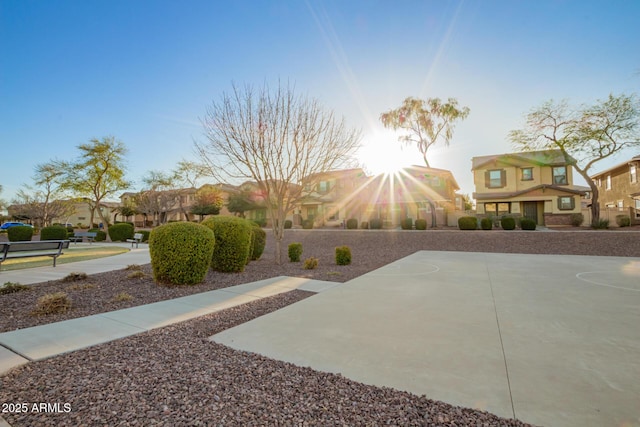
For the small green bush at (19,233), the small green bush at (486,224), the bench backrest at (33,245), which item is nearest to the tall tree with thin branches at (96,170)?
the small green bush at (19,233)

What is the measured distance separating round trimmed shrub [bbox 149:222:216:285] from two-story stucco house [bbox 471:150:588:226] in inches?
975

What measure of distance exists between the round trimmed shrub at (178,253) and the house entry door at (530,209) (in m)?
26.7

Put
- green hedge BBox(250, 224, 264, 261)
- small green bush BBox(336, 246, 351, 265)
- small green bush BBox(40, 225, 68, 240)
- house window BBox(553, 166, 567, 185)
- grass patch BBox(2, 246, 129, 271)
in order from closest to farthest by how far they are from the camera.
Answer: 1. grass patch BBox(2, 246, 129, 271)
2. small green bush BBox(336, 246, 351, 265)
3. green hedge BBox(250, 224, 264, 261)
4. small green bush BBox(40, 225, 68, 240)
5. house window BBox(553, 166, 567, 185)

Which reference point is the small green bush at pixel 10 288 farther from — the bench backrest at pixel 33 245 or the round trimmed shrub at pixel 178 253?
the bench backrest at pixel 33 245

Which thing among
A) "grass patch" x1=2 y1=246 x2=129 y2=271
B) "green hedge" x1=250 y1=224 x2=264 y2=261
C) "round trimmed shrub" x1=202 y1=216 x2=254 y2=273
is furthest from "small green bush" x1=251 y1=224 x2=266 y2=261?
"grass patch" x1=2 y1=246 x2=129 y2=271

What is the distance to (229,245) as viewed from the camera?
8.31 m

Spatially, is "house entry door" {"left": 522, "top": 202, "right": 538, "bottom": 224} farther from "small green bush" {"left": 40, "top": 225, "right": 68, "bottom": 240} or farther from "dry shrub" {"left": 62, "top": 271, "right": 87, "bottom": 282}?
"small green bush" {"left": 40, "top": 225, "right": 68, "bottom": 240}

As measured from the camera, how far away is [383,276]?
8.00 m

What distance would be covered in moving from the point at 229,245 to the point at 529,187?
2588 centimetres

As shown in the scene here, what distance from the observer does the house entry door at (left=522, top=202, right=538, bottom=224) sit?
81.5 ft

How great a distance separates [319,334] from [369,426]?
73.2 inches

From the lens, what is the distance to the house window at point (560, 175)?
2430 cm

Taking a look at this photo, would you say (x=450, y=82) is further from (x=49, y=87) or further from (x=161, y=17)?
(x=49, y=87)

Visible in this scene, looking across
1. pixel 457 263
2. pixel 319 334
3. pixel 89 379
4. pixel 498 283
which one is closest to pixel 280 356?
pixel 319 334
